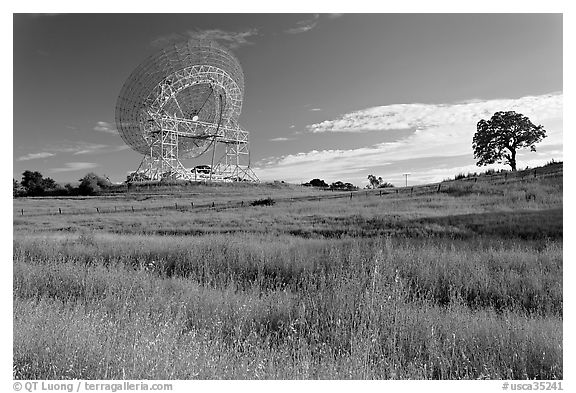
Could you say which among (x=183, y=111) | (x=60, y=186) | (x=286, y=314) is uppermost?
(x=183, y=111)

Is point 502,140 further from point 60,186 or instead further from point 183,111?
point 60,186

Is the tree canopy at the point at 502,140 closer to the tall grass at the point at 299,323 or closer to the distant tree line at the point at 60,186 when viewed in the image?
the tall grass at the point at 299,323

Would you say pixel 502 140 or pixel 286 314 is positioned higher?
pixel 502 140

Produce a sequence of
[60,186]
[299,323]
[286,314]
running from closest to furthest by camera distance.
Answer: [299,323], [286,314], [60,186]

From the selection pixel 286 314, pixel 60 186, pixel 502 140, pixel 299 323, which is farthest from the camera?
pixel 60 186

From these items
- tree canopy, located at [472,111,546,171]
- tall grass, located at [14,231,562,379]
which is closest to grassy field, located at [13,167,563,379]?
tall grass, located at [14,231,562,379]

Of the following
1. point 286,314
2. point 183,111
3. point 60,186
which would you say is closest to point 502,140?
point 286,314
